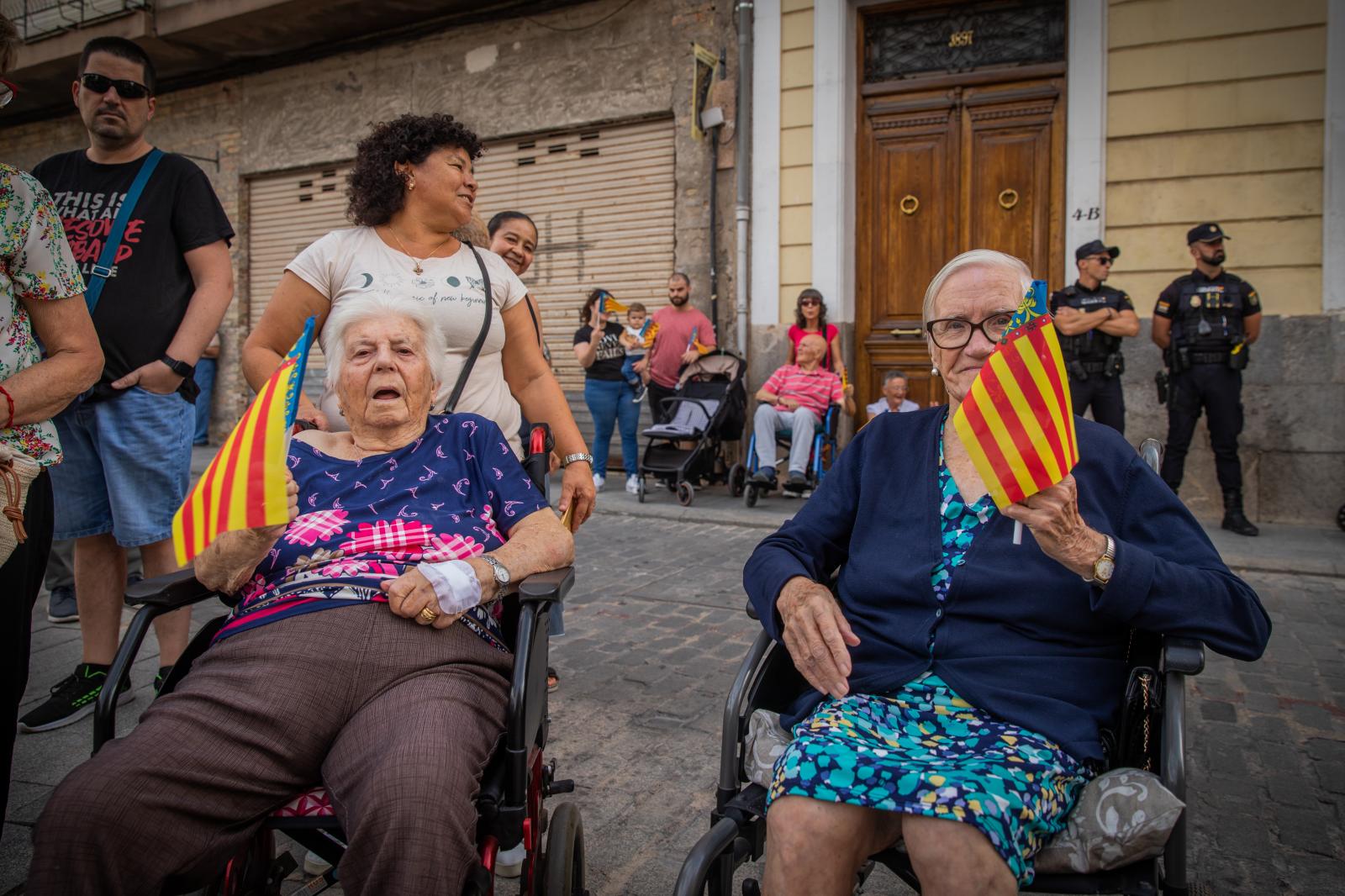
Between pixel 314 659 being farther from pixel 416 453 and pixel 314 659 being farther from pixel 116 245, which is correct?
pixel 116 245

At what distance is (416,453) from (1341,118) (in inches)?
306

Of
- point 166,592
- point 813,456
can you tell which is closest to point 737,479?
point 813,456

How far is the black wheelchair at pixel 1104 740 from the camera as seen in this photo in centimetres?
165

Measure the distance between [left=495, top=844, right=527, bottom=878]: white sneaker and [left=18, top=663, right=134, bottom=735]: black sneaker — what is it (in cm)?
165

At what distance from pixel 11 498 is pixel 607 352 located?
713 centimetres

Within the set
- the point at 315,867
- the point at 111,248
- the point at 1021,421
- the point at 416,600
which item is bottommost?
the point at 315,867

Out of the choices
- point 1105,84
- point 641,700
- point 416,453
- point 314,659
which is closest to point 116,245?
point 416,453

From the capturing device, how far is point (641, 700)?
3.79 metres

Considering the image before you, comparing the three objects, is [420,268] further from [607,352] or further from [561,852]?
[607,352]

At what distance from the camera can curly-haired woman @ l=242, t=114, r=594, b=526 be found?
2943 millimetres

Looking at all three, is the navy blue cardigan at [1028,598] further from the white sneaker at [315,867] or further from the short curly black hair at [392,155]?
the short curly black hair at [392,155]

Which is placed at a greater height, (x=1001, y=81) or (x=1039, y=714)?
(x=1001, y=81)

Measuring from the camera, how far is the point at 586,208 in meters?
11.0

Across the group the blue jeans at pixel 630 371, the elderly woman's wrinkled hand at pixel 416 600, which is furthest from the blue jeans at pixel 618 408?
the elderly woman's wrinkled hand at pixel 416 600
